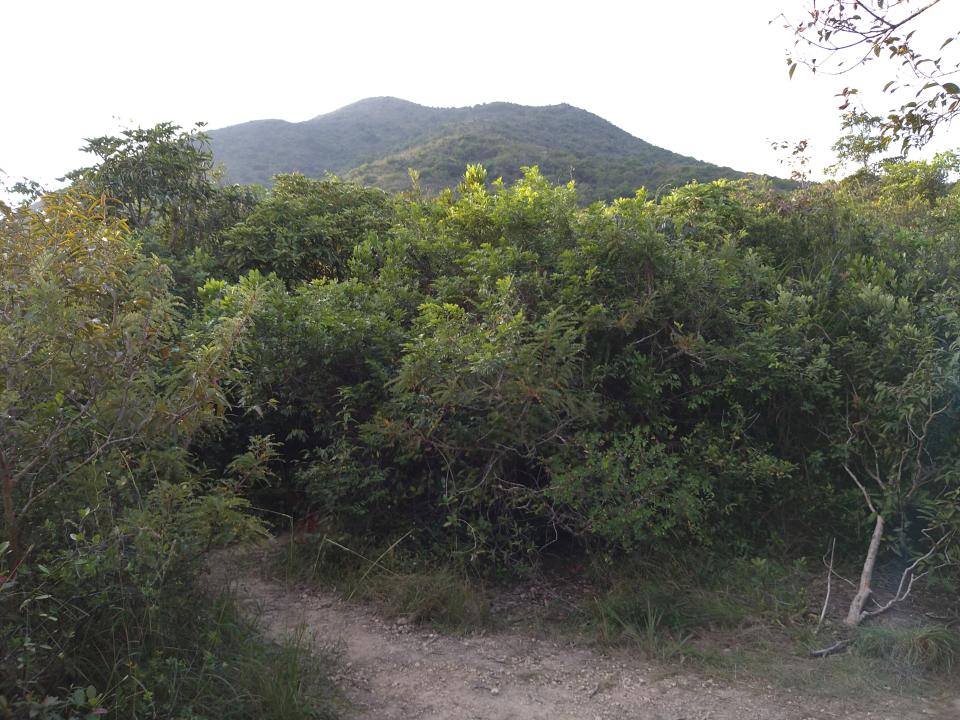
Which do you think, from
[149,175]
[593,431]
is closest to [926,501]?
[593,431]

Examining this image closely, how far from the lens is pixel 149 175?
34.7 feet

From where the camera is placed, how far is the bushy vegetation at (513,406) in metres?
3.33

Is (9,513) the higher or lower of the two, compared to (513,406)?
lower

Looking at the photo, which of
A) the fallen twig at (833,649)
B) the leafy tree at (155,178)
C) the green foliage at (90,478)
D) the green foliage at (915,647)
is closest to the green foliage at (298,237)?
the leafy tree at (155,178)

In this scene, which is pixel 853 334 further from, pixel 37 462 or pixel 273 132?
pixel 273 132

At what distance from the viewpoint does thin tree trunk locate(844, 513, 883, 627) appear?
471cm

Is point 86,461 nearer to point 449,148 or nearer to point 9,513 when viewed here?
point 9,513

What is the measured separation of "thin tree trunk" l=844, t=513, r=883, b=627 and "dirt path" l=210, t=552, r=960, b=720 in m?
0.84

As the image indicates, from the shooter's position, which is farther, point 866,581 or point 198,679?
point 866,581

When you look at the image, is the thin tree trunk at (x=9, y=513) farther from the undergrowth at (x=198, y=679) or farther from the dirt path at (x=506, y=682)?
the dirt path at (x=506, y=682)

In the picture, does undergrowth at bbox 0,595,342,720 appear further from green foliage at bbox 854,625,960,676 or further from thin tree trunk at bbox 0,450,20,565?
green foliage at bbox 854,625,960,676

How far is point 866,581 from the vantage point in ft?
15.9

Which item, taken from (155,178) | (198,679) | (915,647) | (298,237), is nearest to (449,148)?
(155,178)

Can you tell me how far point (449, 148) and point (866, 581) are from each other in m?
28.8
